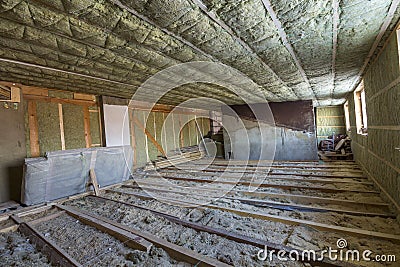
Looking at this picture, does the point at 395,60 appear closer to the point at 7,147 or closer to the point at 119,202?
the point at 119,202

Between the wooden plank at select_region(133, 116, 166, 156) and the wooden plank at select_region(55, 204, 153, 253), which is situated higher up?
the wooden plank at select_region(133, 116, 166, 156)

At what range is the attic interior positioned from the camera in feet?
5.34

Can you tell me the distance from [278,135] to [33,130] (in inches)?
254

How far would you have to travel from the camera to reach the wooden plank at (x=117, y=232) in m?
1.90

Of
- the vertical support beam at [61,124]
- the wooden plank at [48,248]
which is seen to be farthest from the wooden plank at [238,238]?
the vertical support beam at [61,124]

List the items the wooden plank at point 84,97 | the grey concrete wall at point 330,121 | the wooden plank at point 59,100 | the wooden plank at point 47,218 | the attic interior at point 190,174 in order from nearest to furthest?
the attic interior at point 190,174 < the wooden plank at point 47,218 < the wooden plank at point 59,100 < the wooden plank at point 84,97 < the grey concrete wall at point 330,121

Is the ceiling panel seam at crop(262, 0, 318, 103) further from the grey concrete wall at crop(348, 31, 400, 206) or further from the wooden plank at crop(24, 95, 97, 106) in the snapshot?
the wooden plank at crop(24, 95, 97, 106)

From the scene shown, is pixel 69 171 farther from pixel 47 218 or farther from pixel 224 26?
pixel 224 26

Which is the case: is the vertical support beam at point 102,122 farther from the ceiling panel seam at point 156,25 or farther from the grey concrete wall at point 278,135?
the grey concrete wall at point 278,135

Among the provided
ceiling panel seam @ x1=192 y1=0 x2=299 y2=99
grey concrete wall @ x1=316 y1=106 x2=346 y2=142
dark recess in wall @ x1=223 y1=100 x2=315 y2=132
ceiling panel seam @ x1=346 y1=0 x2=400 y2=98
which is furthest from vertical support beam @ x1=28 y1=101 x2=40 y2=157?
grey concrete wall @ x1=316 y1=106 x2=346 y2=142

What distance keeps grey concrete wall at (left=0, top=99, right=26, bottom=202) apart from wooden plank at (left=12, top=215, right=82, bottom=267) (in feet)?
4.77

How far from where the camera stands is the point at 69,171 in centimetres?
348

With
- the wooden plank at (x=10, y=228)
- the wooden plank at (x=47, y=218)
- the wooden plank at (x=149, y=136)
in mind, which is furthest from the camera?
the wooden plank at (x=149, y=136)

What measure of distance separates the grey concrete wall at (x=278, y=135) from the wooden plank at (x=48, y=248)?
587 centimetres
